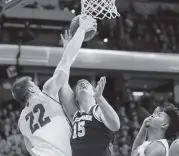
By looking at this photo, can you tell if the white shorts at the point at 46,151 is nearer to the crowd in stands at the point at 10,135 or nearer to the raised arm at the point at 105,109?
the raised arm at the point at 105,109

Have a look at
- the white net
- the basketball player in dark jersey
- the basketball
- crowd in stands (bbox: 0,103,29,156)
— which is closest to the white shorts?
the basketball player in dark jersey

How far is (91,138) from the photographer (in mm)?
3666

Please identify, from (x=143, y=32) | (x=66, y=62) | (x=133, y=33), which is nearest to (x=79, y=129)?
(x=66, y=62)

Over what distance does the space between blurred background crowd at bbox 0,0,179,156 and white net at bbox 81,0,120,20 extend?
5708 millimetres

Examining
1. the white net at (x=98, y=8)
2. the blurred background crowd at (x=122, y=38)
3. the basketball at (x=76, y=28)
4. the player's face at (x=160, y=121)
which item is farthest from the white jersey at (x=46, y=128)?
the blurred background crowd at (x=122, y=38)

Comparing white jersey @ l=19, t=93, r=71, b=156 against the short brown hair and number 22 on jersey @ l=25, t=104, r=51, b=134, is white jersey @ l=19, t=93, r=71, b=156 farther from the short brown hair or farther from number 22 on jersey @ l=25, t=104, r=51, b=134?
the short brown hair

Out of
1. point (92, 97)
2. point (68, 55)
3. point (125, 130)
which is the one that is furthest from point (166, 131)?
point (125, 130)

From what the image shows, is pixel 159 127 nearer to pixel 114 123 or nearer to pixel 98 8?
pixel 114 123

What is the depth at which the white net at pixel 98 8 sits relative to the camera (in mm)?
4281

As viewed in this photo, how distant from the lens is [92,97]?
389 centimetres

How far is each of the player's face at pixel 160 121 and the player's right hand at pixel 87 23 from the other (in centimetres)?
87

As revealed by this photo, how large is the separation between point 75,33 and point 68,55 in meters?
0.21

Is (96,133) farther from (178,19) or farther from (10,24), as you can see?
(178,19)

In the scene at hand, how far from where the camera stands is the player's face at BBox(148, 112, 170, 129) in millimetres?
4035
